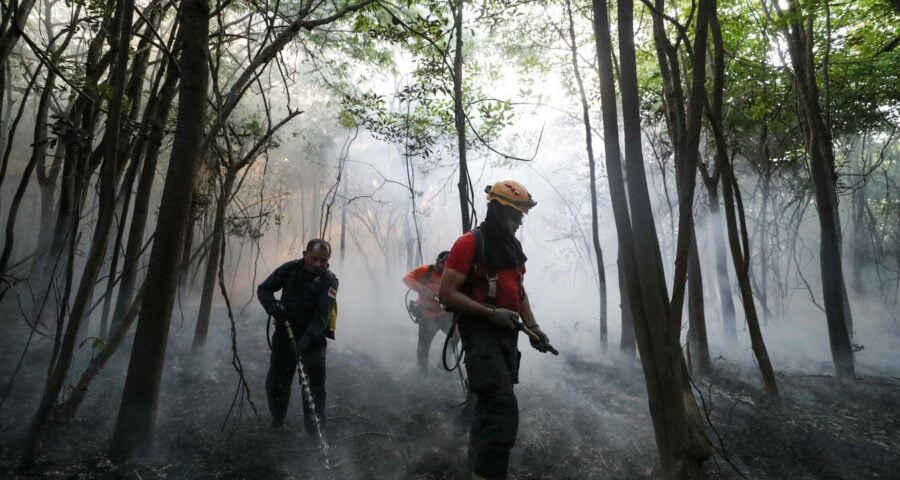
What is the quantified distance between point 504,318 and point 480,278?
34 centimetres

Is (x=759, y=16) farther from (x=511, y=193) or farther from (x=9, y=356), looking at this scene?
(x=9, y=356)

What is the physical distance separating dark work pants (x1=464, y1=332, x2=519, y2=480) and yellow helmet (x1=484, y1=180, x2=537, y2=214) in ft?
3.20

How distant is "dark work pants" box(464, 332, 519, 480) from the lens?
2.68 m

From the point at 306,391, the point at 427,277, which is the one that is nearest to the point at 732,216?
the point at 427,277

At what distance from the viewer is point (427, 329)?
22.9ft

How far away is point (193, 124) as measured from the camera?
3.26m

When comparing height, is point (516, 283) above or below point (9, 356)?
above

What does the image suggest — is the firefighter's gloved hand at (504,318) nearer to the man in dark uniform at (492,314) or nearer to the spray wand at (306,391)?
the man in dark uniform at (492,314)

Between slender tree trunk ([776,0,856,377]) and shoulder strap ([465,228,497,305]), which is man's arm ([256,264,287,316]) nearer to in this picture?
shoulder strap ([465,228,497,305])

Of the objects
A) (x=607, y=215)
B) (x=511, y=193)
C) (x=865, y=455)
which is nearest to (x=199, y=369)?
(x=511, y=193)

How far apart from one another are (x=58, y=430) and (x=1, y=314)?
9.99 metres

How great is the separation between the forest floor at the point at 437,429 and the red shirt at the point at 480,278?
4.52ft

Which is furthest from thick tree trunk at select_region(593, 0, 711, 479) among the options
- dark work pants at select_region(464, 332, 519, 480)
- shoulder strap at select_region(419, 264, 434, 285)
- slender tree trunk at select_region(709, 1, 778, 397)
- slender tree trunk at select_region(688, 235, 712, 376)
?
slender tree trunk at select_region(688, 235, 712, 376)

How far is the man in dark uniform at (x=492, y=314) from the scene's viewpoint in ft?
8.91
